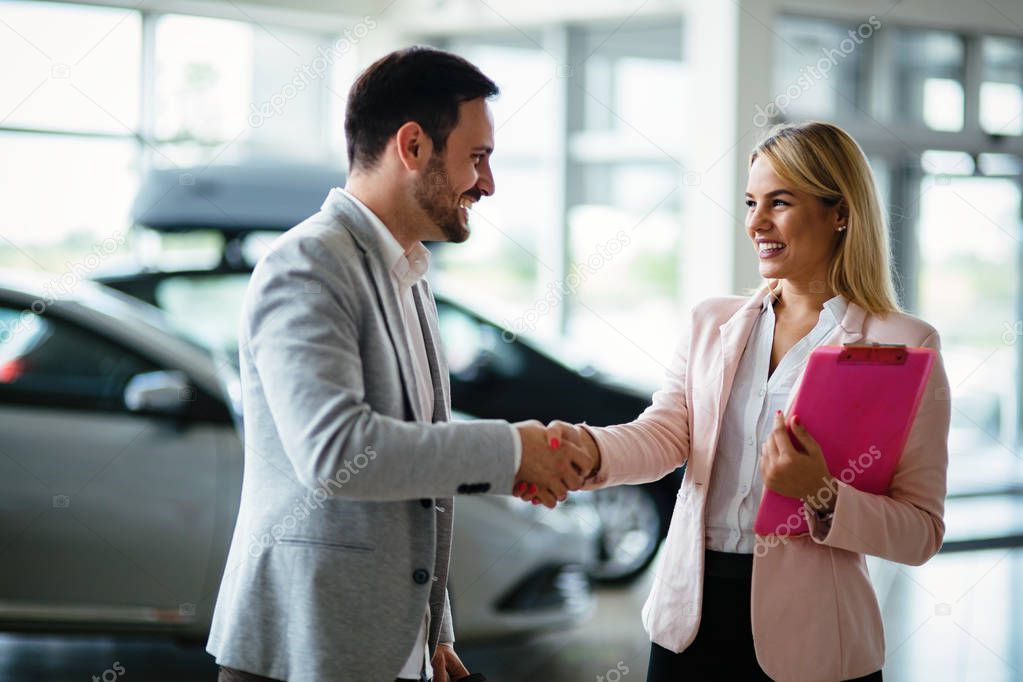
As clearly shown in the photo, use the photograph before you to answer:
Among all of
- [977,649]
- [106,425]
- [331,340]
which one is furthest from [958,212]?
[331,340]

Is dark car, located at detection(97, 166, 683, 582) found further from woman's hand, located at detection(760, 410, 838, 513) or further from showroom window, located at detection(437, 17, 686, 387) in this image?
woman's hand, located at detection(760, 410, 838, 513)

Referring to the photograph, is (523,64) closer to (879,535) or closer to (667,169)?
(667,169)

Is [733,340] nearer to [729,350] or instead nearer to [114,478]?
[729,350]

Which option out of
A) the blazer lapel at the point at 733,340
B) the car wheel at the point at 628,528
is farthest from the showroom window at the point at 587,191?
the blazer lapel at the point at 733,340

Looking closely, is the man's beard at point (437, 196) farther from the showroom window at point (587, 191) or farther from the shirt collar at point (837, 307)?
the showroom window at point (587, 191)

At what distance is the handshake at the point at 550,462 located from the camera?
4.91ft

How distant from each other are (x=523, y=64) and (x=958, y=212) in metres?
3.18

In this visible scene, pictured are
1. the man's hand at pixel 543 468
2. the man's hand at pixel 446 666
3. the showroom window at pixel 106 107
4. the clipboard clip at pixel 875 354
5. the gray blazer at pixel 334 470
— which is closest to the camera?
the gray blazer at pixel 334 470

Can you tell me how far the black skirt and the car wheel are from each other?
290 cm

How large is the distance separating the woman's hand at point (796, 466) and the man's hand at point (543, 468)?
293 mm

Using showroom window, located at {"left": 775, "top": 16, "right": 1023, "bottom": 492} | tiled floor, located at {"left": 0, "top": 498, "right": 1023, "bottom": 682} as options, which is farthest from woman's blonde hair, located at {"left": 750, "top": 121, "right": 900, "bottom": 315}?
showroom window, located at {"left": 775, "top": 16, "right": 1023, "bottom": 492}

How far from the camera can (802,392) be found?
1.64 meters

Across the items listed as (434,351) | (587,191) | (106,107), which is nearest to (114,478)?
(434,351)

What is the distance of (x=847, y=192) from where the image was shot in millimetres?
1802
